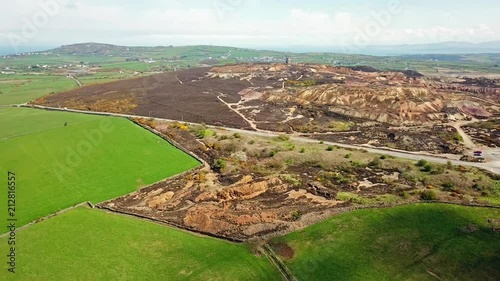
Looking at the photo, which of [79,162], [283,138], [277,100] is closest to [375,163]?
[283,138]

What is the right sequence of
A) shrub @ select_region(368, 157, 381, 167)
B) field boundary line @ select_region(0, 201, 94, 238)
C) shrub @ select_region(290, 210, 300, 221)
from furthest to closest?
shrub @ select_region(368, 157, 381, 167)
shrub @ select_region(290, 210, 300, 221)
field boundary line @ select_region(0, 201, 94, 238)

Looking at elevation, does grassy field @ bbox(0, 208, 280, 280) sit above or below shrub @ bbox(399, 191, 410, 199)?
below

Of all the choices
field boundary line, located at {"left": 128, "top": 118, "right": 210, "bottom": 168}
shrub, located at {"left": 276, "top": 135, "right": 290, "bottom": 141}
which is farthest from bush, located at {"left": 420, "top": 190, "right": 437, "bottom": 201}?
shrub, located at {"left": 276, "top": 135, "right": 290, "bottom": 141}

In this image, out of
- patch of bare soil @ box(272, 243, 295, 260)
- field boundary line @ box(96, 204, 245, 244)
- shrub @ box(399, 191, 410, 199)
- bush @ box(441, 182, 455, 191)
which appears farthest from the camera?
bush @ box(441, 182, 455, 191)

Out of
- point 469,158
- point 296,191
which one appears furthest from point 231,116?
point 469,158

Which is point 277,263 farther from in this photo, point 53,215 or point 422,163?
point 422,163

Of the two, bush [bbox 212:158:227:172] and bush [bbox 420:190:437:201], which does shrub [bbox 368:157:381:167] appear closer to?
bush [bbox 420:190:437:201]
